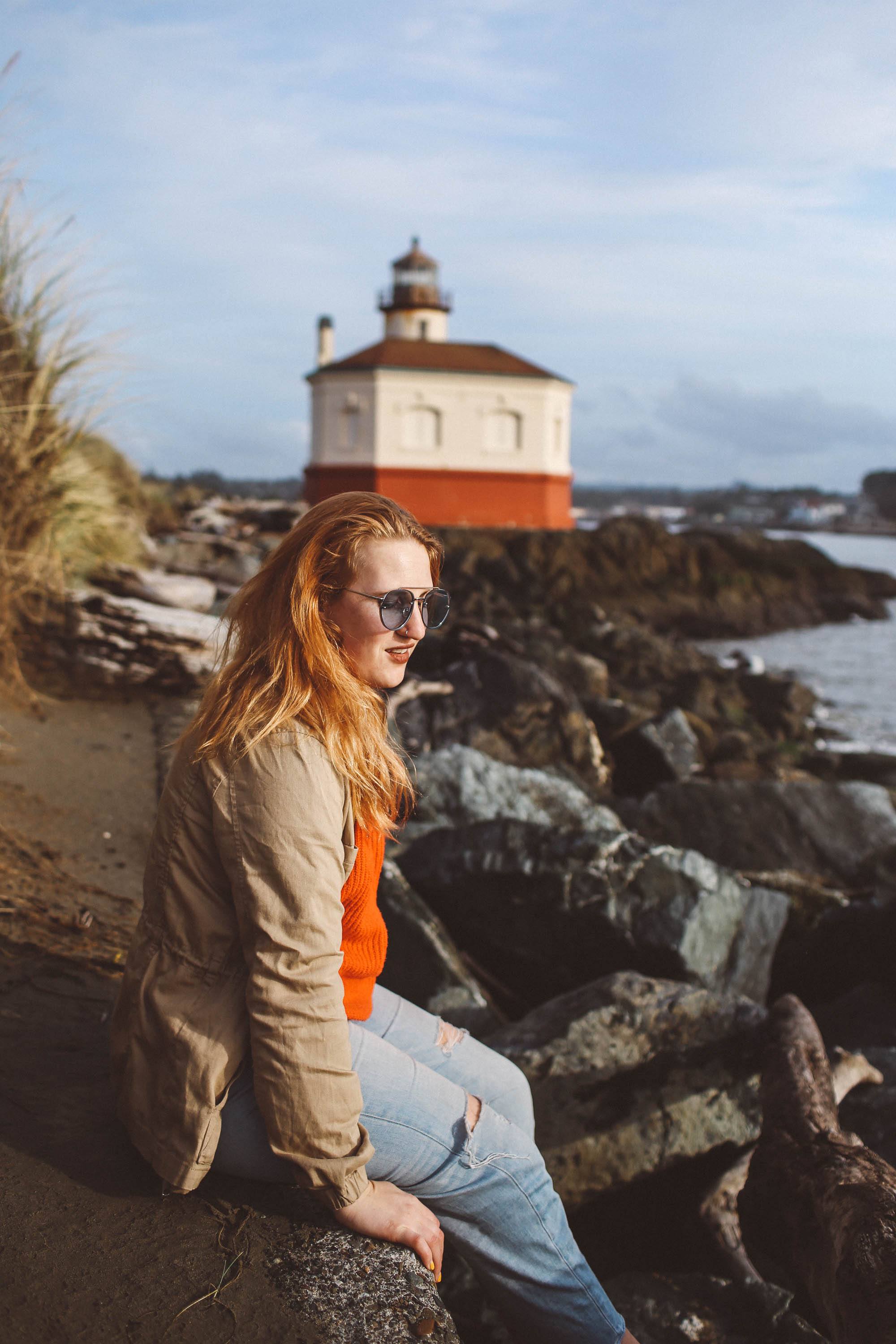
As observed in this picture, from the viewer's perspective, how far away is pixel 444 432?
3453cm

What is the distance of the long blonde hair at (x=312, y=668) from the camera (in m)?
1.97

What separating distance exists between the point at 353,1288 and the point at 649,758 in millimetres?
6911

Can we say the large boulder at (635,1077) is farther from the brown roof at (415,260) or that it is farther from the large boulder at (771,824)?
the brown roof at (415,260)

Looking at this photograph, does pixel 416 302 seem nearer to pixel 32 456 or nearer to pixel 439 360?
pixel 439 360

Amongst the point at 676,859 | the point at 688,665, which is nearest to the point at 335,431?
the point at 688,665

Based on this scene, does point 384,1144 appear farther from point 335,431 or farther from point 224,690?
point 335,431

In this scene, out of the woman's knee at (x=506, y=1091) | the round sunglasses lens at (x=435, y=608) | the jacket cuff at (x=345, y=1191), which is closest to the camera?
the jacket cuff at (x=345, y=1191)

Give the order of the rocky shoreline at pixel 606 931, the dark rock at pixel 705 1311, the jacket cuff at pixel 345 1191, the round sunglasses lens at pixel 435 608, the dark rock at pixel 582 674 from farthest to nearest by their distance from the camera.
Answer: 1. the dark rock at pixel 582 674
2. the rocky shoreline at pixel 606 931
3. the dark rock at pixel 705 1311
4. the round sunglasses lens at pixel 435 608
5. the jacket cuff at pixel 345 1191

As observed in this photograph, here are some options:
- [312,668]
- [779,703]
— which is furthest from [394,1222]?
[779,703]

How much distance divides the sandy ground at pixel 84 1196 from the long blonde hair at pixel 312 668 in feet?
2.67

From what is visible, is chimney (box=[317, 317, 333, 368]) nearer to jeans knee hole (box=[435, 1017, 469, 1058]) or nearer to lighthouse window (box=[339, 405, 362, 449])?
lighthouse window (box=[339, 405, 362, 449])

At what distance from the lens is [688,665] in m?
15.9

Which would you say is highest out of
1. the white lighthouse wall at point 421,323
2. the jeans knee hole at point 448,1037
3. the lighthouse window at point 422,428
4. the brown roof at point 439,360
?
the white lighthouse wall at point 421,323

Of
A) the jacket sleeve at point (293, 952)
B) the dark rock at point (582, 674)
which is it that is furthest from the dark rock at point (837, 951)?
the dark rock at point (582, 674)
